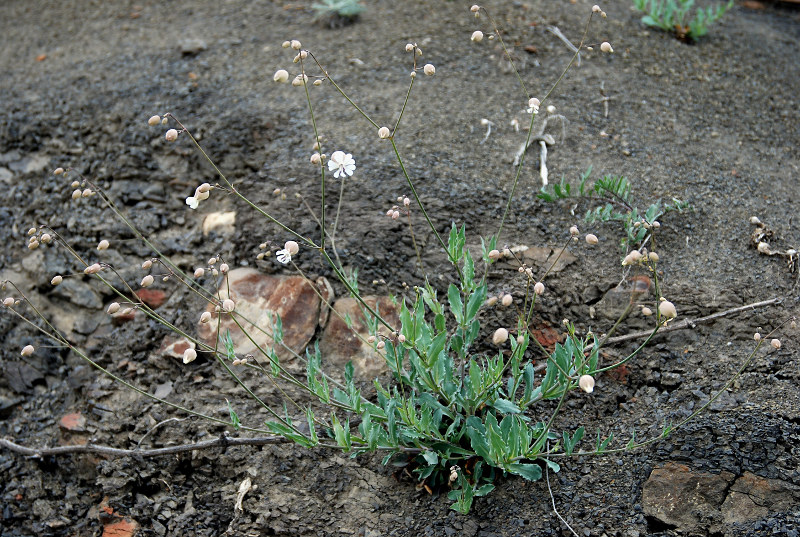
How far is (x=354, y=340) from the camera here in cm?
299

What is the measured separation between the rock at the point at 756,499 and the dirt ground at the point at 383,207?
0.02m

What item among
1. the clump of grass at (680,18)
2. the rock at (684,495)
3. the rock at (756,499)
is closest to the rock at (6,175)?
the rock at (684,495)

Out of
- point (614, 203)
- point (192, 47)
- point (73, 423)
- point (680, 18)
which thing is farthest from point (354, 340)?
point (680, 18)

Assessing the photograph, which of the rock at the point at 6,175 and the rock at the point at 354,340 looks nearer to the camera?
the rock at the point at 354,340

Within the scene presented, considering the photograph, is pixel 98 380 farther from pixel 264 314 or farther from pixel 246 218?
pixel 246 218

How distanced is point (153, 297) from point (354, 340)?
1018 millimetres

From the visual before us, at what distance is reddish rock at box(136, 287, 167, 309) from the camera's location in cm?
329

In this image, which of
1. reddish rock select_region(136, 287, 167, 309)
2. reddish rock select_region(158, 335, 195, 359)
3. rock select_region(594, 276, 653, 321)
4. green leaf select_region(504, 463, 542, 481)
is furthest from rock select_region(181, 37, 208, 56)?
green leaf select_region(504, 463, 542, 481)

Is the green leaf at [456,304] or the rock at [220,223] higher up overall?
the green leaf at [456,304]

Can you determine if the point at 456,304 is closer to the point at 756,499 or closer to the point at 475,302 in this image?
the point at 475,302

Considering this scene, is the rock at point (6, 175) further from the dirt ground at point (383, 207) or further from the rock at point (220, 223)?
the rock at point (220, 223)

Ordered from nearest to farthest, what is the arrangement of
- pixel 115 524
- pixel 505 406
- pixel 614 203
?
pixel 505 406 < pixel 115 524 < pixel 614 203

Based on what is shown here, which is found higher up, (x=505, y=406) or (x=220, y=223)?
(x=505, y=406)

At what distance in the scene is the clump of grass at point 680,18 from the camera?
4492 mm
